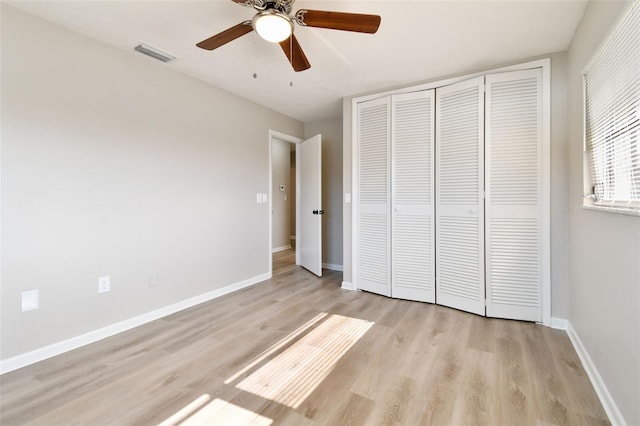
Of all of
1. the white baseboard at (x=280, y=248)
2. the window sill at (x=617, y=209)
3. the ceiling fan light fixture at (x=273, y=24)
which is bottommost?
the white baseboard at (x=280, y=248)

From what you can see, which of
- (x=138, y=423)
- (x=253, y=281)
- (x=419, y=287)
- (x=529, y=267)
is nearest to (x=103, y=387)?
(x=138, y=423)

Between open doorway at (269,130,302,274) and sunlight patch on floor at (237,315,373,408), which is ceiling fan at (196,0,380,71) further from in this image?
open doorway at (269,130,302,274)

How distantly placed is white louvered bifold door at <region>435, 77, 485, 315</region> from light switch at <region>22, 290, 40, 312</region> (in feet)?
11.4

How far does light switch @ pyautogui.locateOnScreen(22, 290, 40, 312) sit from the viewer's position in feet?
6.46

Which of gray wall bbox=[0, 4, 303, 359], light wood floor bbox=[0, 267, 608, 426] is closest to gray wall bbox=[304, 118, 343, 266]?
gray wall bbox=[0, 4, 303, 359]

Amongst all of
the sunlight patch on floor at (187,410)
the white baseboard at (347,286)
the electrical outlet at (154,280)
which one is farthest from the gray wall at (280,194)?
the sunlight patch on floor at (187,410)

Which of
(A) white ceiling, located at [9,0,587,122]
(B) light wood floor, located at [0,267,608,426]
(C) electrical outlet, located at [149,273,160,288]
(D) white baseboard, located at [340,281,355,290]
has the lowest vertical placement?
(B) light wood floor, located at [0,267,608,426]

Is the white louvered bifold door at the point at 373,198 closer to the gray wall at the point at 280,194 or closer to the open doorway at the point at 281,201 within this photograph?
the open doorway at the point at 281,201

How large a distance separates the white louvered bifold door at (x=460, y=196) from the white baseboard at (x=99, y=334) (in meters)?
2.59

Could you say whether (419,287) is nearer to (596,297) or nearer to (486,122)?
(596,297)

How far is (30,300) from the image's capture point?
2.00 meters

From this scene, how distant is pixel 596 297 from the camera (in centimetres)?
177

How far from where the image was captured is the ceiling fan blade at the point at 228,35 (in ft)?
5.53

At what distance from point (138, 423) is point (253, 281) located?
2.43m
